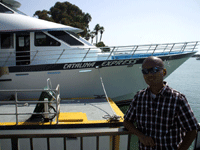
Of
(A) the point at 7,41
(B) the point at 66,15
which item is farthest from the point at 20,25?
(B) the point at 66,15

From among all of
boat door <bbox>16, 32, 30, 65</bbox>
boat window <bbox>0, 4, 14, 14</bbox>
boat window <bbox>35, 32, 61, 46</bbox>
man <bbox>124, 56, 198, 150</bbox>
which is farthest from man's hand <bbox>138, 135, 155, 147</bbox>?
boat window <bbox>0, 4, 14, 14</bbox>

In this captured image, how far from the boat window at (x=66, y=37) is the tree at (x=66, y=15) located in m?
24.7

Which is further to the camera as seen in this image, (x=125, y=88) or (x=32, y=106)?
(x=125, y=88)

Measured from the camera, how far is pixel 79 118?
5039 mm

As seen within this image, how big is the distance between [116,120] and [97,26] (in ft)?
170

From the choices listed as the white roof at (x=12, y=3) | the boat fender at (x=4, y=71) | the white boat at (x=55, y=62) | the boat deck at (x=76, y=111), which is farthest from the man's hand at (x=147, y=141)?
the white roof at (x=12, y=3)

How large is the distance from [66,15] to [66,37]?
28.4 meters

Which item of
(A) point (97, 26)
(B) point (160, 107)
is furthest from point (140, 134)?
(A) point (97, 26)

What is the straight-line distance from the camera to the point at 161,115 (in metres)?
1.46

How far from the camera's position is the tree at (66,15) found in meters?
31.8

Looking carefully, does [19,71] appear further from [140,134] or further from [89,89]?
[140,134]

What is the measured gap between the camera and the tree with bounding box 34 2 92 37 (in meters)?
31.8

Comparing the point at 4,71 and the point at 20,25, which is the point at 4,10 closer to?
the point at 20,25

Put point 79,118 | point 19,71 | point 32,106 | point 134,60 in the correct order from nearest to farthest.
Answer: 1. point 79,118
2. point 32,106
3. point 19,71
4. point 134,60
